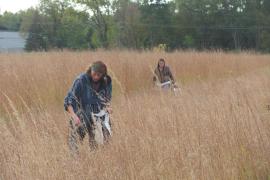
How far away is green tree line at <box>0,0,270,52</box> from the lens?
165 ft

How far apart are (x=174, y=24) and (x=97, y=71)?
163ft

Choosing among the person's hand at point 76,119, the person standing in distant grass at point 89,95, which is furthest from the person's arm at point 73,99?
the person's hand at point 76,119

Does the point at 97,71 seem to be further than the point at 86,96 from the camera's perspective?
No

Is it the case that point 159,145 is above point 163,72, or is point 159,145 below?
above

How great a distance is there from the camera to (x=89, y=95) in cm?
541

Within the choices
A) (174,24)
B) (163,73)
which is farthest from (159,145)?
(174,24)

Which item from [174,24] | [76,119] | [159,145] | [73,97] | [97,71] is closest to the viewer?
[159,145]

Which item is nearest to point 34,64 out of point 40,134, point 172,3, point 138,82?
point 138,82

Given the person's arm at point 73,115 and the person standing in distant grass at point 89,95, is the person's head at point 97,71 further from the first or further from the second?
the person's arm at point 73,115

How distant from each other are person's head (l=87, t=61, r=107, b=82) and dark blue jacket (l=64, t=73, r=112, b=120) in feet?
0.26

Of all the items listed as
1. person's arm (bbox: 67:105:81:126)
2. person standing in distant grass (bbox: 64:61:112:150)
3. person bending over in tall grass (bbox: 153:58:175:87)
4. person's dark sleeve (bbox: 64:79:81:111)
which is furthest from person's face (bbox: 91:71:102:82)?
person bending over in tall grass (bbox: 153:58:175:87)

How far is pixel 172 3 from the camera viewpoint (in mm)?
60375

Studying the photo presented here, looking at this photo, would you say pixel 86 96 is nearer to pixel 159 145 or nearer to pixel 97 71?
pixel 97 71

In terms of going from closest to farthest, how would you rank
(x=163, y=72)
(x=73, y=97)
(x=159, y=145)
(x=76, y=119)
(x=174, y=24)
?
(x=159, y=145) < (x=76, y=119) < (x=73, y=97) < (x=163, y=72) < (x=174, y=24)
